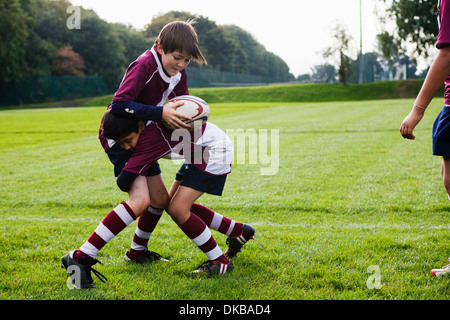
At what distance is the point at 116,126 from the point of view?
295 centimetres

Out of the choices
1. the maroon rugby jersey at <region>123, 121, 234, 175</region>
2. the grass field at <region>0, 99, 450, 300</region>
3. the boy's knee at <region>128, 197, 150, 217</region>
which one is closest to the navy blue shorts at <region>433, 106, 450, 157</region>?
the grass field at <region>0, 99, 450, 300</region>

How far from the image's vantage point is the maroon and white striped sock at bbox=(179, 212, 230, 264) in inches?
123

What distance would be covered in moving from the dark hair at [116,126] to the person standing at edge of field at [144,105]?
0.09 metres

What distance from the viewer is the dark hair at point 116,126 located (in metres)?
2.96

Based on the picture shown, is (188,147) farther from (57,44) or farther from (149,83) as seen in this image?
(57,44)

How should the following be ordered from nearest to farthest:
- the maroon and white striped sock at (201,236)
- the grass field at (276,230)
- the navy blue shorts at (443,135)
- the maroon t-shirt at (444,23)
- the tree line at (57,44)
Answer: the maroon t-shirt at (444,23) → the navy blue shorts at (443,135) → the grass field at (276,230) → the maroon and white striped sock at (201,236) → the tree line at (57,44)

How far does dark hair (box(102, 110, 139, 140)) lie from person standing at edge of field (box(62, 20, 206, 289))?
9 cm

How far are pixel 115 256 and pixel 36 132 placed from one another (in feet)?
44.6

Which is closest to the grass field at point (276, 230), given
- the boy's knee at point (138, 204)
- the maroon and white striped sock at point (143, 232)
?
the maroon and white striped sock at point (143, 232)

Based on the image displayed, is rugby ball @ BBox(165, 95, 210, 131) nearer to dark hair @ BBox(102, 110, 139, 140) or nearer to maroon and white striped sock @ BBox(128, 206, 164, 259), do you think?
dark hair @ BBox(102, 110, 139, 140)

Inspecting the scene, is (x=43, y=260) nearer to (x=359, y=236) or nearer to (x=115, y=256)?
(x=115, y=256)

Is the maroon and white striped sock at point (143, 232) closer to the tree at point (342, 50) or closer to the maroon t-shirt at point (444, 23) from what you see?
the maroon t-shirt at point (444, 23)

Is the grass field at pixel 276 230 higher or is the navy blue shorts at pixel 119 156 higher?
the navy blue shorts at pixel 119 156
